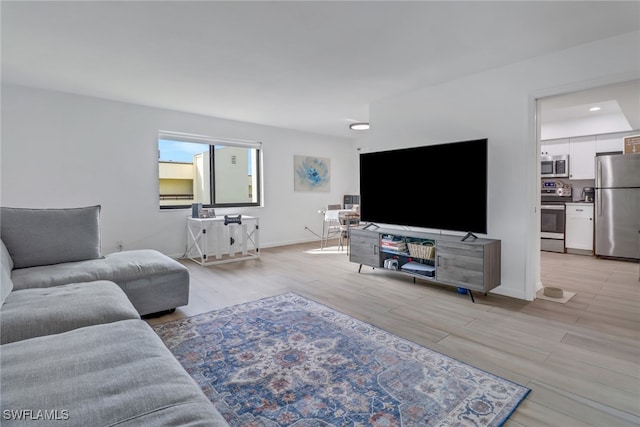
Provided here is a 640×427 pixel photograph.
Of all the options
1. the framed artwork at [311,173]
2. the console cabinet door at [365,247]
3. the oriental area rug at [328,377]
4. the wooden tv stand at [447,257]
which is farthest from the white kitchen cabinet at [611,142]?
the oriental area rug at [328,377]

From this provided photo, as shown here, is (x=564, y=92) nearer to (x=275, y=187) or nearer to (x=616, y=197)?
(x=616, y=197)

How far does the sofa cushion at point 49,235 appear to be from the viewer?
2.62 metres

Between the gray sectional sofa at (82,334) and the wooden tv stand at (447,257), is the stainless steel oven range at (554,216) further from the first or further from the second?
the gray sectional sofa at (82,334)

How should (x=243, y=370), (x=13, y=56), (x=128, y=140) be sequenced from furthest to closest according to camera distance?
(x=128, y=140), (x=13, y=56), (x=243, y=370)

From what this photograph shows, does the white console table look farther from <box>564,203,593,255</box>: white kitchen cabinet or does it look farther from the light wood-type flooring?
<box>564,203,593,255</box>: white kitchen cabinet

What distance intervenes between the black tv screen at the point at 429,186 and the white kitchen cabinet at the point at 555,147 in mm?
4052

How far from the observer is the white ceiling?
90.4 inches

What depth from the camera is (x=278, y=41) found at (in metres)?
2.76

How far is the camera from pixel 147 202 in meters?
4.85

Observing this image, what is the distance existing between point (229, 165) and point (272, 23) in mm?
3905

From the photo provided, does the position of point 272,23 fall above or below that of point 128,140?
above

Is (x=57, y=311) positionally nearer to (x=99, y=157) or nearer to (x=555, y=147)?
(x=99, y=157)

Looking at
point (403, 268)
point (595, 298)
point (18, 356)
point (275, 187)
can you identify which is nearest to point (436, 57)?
point (403, 268)

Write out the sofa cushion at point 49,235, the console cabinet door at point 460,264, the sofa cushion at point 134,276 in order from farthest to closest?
the console cabinet door at point 460,264, the sofa cushion at point 49,235, the sofa cushion at point 134,276
